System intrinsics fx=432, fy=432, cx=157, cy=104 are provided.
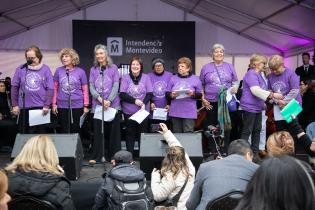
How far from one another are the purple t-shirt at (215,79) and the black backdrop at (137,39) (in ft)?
20.6

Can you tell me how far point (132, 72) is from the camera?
5.91m

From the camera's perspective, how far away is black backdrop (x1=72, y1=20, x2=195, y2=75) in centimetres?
1237

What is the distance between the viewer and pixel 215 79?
5.99 metres

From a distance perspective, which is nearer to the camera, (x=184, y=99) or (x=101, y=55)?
(x=101, y=55)

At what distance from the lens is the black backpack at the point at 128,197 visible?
11.1 ft

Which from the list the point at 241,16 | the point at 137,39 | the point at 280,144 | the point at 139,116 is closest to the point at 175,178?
the point at 280,144

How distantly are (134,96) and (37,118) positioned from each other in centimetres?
131

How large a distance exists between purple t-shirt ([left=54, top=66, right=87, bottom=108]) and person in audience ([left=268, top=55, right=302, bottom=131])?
2566mm

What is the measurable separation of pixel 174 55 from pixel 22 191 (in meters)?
9.96

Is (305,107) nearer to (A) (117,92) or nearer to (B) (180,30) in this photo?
(A) (117,92)

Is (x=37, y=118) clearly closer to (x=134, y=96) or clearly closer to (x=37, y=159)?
(x=134, y=96)

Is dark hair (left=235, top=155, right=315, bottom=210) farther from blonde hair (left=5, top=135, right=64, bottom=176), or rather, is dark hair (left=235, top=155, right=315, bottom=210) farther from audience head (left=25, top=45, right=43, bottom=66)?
audience head (left=25, top=45, right=43, bottom=66)

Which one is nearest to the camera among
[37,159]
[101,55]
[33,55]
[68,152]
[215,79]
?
[37,159]

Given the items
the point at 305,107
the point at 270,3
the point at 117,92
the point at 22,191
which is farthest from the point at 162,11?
the point at 22,191
